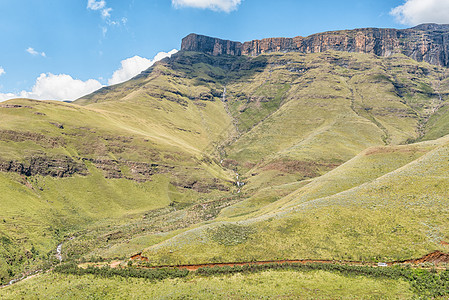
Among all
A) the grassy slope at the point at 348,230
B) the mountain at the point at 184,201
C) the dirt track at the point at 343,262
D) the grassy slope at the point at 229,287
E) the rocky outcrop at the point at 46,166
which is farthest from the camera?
the rocky outcrop at the point at 46,166

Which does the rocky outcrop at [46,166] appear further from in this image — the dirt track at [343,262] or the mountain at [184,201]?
the dirt track at [343,262]

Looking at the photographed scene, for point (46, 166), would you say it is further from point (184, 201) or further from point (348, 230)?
point (348, 230)

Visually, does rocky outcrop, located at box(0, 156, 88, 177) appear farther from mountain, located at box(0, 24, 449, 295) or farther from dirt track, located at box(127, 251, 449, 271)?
dirt track, located at box(127, 251, 449, 271)

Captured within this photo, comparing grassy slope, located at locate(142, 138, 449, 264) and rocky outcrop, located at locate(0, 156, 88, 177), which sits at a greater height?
rocky outcrop, located at locate(0, 156, 88, 177)

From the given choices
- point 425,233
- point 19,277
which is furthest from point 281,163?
point 19,277

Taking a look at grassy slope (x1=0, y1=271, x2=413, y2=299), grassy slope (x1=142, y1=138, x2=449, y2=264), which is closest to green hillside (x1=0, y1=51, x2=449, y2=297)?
grassy slope (x1=142, y1=138, x2=449, y2=264)

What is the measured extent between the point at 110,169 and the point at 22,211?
58705 mm

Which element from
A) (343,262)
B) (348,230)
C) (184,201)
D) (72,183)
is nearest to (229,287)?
(343,262)

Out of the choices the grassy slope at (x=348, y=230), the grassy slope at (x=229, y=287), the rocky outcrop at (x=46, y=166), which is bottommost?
the grassy slope at (x=229, y=287)

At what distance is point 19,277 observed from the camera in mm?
64750

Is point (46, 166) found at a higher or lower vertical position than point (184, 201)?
higher

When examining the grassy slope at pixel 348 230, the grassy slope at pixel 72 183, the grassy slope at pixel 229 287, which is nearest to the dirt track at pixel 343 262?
the grassy slope at pixel 348 230

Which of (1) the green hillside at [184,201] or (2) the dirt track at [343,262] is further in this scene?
(1) the green hillside at [184,201]

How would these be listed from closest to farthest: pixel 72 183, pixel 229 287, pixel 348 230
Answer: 1. pixel 229 287
2. pixel 348 230
3. pixel 72 183
